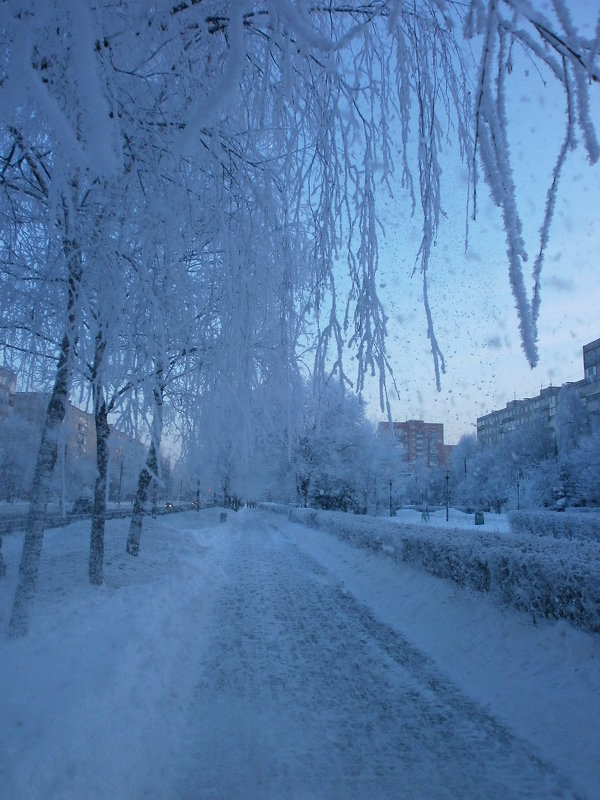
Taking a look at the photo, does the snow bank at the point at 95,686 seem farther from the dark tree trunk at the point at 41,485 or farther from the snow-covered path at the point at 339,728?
the dark tree trunk at the point at 41,485

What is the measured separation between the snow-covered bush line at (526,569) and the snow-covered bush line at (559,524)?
22.0ft

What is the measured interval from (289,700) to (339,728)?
28.4 inches

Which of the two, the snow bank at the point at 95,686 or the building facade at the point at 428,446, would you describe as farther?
the building facade at the point at 428,446

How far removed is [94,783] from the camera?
10.1 feet

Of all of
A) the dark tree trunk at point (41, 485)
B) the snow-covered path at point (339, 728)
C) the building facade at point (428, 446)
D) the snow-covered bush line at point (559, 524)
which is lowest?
the snow-covered path at point (339, 728)

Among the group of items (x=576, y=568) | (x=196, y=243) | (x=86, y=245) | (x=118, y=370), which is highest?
(x=196, y=243)

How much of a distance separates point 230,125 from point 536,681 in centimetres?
546

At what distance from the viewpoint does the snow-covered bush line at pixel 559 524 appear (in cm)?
1595

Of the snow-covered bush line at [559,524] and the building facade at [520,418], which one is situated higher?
the building facade at [520,418]

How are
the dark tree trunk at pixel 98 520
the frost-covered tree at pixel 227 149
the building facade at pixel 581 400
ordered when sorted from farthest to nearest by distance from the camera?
1. the building facade at pixel 581 400
2. the dark tree trunk at pixel 98 520
3. the frost-covered tree at pixel 227 149

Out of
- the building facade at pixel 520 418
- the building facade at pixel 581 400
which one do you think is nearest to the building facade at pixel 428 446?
the building facade at pixel 520 418

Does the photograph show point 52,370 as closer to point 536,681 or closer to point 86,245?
point 86,245

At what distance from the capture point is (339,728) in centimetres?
420

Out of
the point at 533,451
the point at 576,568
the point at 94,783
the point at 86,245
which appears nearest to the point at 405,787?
the point at 94,783
